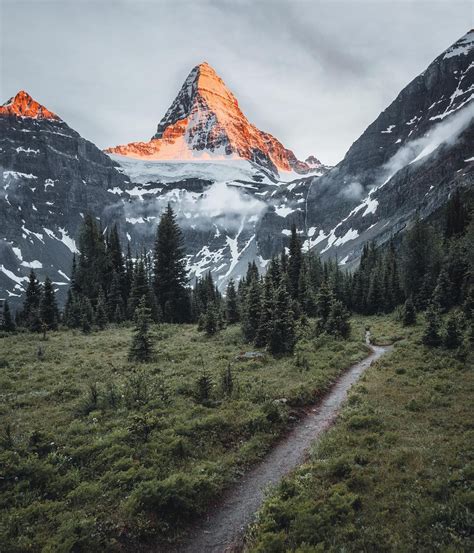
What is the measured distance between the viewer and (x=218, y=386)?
1733 centimetres

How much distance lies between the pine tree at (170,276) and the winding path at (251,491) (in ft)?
128

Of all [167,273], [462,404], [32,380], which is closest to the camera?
[462,404]

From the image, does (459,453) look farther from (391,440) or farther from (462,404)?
(462,404)

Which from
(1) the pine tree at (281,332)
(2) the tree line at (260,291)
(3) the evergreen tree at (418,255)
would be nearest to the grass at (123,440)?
(1) the pine tree at (281,332)

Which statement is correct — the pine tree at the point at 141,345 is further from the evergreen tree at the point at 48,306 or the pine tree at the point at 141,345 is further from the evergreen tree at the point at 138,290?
the evergreen tree at the point at 138,290

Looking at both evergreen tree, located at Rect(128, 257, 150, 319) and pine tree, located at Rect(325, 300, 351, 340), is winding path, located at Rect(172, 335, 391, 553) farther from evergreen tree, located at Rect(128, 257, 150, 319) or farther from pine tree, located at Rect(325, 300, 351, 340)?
evergreen tree, located at Rect(128, 257, 150, 319)

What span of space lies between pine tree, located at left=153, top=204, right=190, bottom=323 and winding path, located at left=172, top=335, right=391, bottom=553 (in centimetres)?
3895

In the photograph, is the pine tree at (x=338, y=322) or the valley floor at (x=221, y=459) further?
the pine tree at (x=338, y=322)

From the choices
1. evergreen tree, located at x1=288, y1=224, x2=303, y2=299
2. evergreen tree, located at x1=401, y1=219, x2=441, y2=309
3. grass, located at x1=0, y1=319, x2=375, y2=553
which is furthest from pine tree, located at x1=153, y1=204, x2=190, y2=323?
evergreen tree, located at x1=401, y1=219, x2=441, y2=309

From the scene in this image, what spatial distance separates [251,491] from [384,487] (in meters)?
3.43

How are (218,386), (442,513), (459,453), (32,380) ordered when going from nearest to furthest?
(442,513) → (459,453) → (218,386) → (32,380)

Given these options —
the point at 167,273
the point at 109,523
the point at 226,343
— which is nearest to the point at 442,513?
the point at 109,523

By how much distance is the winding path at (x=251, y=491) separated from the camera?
8.29m

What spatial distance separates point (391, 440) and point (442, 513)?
4.33m
